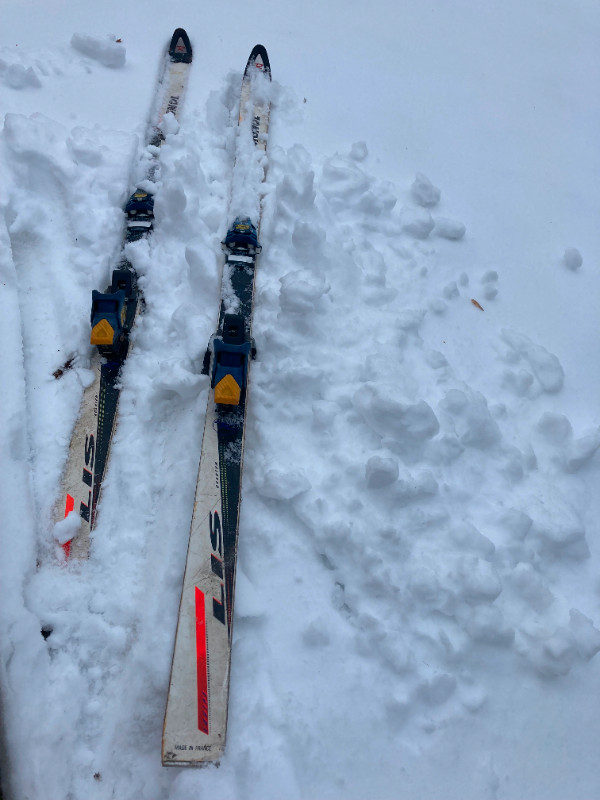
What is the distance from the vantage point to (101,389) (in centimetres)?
290

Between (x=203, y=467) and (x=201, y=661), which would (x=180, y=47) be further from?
(x=201, y=661)

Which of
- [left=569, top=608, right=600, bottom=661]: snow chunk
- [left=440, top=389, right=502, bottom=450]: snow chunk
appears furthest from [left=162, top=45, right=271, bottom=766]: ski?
[left=569, top=608, right=600, bottom=661]: snow chunk

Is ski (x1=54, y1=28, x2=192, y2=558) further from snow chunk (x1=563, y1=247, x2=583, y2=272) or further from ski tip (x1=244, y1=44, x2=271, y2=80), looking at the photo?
snow chunk (x1=563, y1=247, x2=583, y2=272)

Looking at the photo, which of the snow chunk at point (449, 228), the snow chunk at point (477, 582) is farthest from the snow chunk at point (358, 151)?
the snow chunk at point (477, 582)

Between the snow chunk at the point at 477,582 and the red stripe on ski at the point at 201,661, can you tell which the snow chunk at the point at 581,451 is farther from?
the red stripe on ski at the point at 201,661

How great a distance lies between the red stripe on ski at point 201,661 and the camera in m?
2.18

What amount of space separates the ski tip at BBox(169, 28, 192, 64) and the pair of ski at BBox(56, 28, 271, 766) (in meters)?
1.33

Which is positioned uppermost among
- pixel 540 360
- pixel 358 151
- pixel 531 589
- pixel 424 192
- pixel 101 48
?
pixel 101 48

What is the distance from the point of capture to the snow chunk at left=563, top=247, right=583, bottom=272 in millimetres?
3764

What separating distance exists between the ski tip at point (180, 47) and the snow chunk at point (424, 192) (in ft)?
7.12

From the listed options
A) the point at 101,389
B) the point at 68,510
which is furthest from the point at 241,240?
the point at 68,510

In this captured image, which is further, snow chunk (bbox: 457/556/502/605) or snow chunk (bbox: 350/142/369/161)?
snow chunk (bbox: 350/142/369/161)

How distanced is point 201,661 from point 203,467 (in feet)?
2.79

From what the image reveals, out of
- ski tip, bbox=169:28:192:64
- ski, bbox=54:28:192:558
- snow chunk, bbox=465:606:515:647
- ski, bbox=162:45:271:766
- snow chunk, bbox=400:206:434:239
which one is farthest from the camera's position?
ski tip, bbox=169:28:192:64
